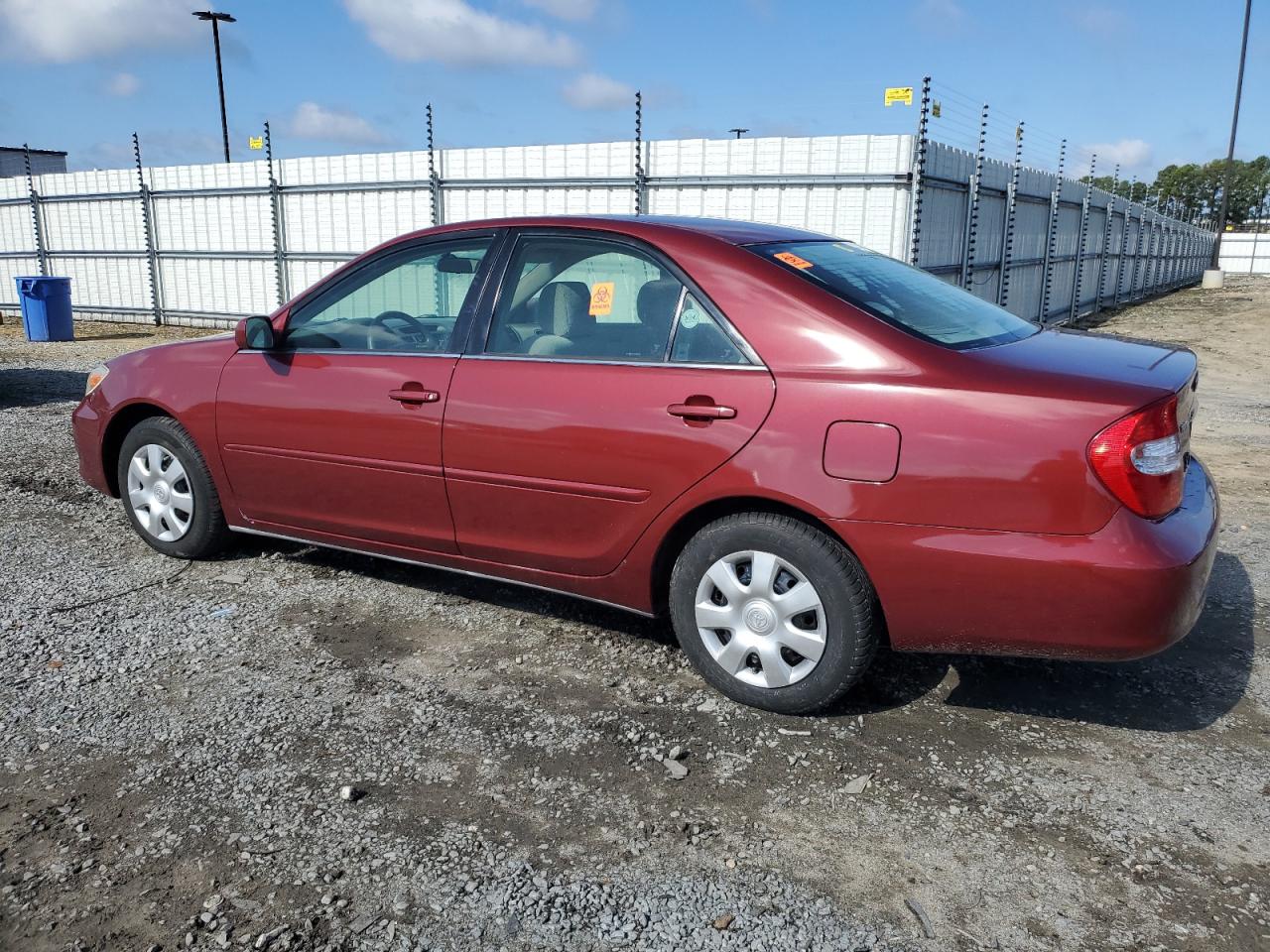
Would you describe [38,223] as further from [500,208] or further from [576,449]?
[576,449]

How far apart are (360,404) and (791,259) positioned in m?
1.76

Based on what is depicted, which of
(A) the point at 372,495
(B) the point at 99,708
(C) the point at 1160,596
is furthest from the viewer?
(A) the point at 372,495

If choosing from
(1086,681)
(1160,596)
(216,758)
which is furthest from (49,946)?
(1086,681)

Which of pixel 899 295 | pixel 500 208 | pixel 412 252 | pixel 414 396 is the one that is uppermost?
pixel 500 208

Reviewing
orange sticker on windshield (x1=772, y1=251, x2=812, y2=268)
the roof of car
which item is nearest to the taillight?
orange sticker on windshield (x1=772, y1=251, x2=812, y2=268)

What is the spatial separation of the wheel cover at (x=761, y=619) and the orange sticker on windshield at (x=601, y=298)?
101 centimetres

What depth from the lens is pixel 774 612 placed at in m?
3.29

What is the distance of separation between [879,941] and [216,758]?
2.01 meters

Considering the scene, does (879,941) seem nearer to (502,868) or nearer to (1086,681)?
(502,868)

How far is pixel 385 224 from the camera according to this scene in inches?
595

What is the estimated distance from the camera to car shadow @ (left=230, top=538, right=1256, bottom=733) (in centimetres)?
348

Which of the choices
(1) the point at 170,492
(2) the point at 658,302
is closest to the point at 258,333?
(1) the point at 170,492

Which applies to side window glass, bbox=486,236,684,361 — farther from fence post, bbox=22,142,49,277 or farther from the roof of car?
fence post, bbox=22,142,49,277

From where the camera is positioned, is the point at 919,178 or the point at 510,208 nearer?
the point at 919,178
